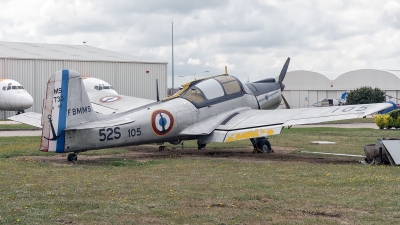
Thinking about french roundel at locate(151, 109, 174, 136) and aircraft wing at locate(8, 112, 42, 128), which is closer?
french roundel at locate(151, 109, 174, 136)

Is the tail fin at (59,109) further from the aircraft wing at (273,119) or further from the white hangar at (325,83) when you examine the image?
the white hangar at (325,83)

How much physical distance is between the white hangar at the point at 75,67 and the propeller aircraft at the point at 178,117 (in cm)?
3487

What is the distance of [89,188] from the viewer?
11297 millimetres

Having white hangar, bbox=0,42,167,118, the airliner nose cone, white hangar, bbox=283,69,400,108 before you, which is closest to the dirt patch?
the airliner nose cone

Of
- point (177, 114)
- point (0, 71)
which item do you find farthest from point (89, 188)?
point (0, 71)

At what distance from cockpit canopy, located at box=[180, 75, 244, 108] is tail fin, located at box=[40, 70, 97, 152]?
422cm

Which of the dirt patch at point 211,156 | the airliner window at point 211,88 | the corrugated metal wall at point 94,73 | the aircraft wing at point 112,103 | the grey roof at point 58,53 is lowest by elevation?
the dirt patch at point 211,156

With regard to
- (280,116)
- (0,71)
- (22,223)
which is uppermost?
(0,71)

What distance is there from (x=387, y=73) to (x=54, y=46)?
146ft

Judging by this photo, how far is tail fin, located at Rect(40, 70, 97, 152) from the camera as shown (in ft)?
50.3

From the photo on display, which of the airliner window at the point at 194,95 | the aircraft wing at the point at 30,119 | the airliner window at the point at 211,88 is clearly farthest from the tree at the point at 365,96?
the aircraft wing at the point at 30,119

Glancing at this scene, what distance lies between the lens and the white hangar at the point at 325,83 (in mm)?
84544

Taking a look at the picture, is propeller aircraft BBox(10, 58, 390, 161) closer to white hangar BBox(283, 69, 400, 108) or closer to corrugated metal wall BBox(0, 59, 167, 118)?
corrugated metal wall BBox(0, 59, 167, 118)

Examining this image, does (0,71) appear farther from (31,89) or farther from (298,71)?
(298,71)
